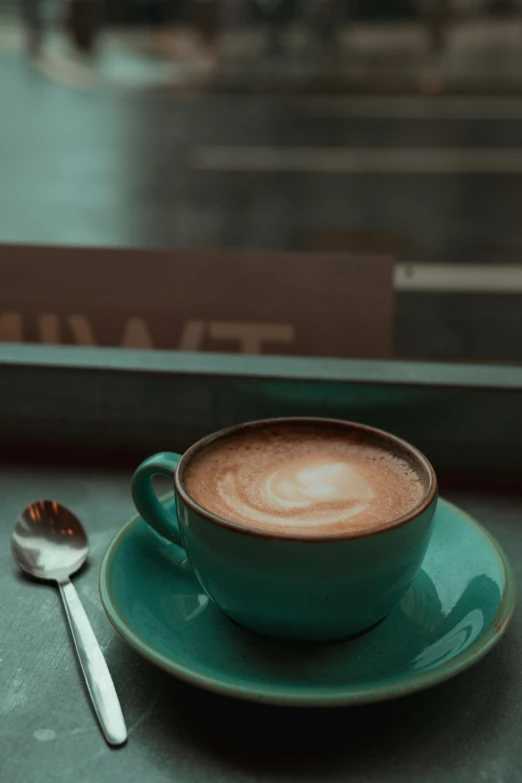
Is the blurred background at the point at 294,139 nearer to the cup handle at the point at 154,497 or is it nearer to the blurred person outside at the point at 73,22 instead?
the blurred person outside at the point at 73,22

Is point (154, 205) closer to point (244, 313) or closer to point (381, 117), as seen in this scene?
point (244, 313)

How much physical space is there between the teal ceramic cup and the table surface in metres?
0.04

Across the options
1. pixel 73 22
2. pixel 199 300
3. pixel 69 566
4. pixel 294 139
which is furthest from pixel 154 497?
pixel 73 22

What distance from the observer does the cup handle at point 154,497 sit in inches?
20.9

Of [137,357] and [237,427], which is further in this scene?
[137,357]

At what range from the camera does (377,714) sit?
449 mm

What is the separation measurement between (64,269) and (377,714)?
0.50 m

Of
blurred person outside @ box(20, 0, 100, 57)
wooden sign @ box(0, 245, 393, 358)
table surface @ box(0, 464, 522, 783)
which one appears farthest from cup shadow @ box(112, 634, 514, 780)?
blurred person outside @ box(20, 0, 100, 57)

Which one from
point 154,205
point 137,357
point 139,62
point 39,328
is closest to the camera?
point 137,357

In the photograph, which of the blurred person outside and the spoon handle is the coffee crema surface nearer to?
the spoon handle

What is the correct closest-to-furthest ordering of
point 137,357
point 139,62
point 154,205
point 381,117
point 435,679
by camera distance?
point 435,679
point 137,357
point 154,205
point 381,117
point 139,62

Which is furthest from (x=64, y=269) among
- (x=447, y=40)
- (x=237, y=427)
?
(x=447, y=40)

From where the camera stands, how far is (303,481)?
545 mm

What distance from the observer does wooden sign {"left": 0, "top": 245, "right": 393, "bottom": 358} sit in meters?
0.77
